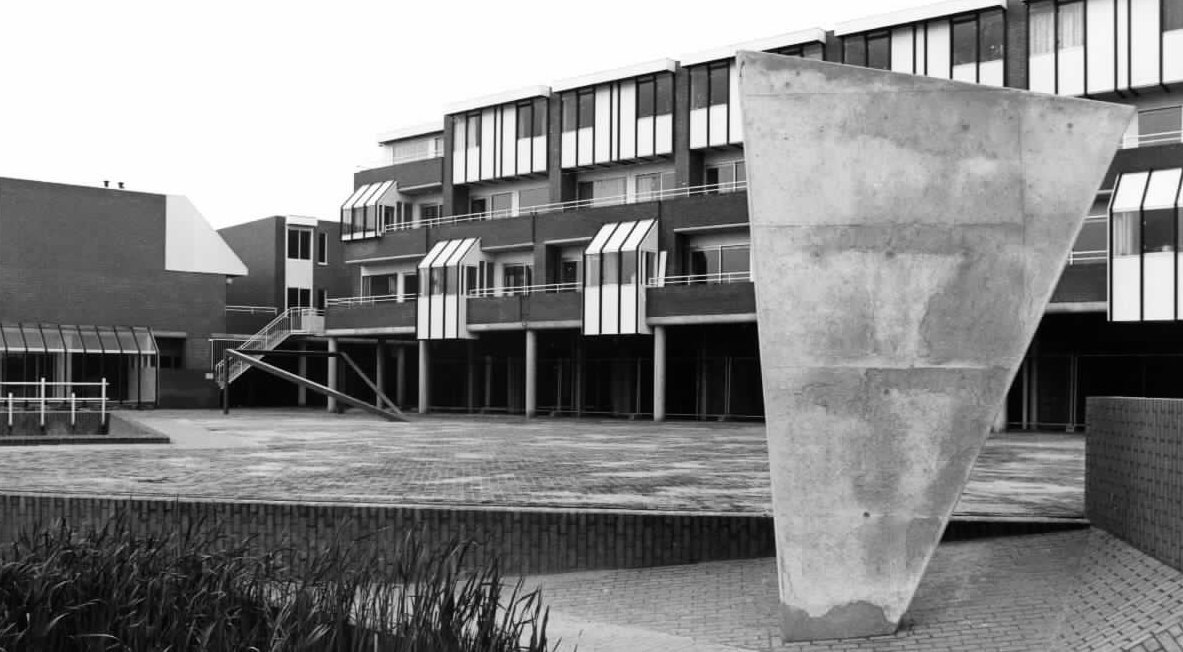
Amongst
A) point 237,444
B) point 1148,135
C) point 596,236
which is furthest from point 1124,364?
point 237,444

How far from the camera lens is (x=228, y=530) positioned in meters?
11.5

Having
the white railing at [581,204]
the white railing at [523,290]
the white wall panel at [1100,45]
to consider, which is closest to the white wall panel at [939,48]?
the white wall panel at [1100,45]

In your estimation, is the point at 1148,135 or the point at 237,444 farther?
the point at 1148,135

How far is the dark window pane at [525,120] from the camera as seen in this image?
45344mm

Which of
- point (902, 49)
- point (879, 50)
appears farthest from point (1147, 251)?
point (879, 50)

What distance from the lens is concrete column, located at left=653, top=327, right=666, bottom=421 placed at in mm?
38062

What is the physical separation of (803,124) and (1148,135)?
27.2 metres

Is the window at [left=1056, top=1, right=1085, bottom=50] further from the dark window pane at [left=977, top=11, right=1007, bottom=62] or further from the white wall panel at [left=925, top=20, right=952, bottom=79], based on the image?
the white wall panel at [left=925, top=20, right=952, bottom=79]

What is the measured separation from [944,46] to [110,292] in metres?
34.1

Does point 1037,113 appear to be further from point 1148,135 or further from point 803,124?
point 1148,135

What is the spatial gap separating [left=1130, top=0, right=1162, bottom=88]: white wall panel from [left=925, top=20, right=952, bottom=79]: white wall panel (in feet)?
16.5

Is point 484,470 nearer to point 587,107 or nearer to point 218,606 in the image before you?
point 218,606

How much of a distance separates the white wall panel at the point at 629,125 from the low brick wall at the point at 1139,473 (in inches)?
1247

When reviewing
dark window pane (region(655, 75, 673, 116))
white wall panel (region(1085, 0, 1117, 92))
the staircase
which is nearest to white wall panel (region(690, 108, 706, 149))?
dark window pane (region(655, 75, 673, 116))
